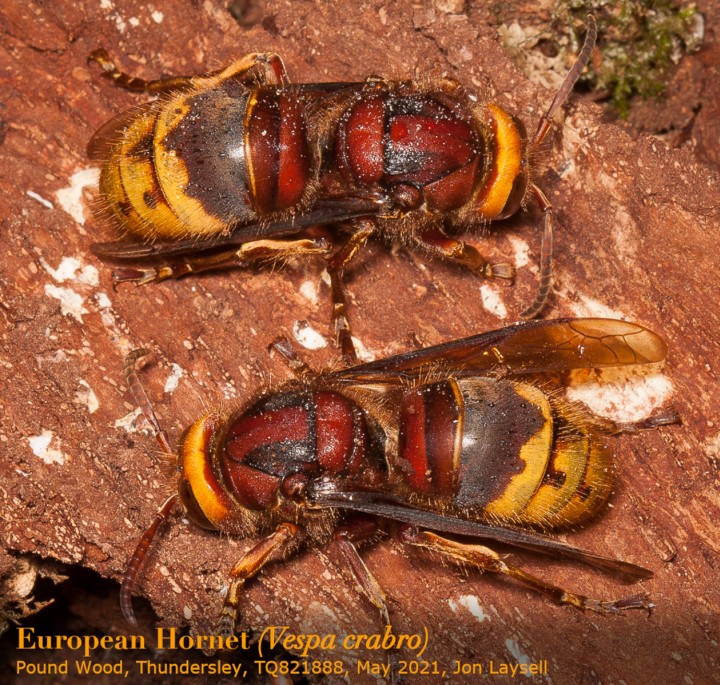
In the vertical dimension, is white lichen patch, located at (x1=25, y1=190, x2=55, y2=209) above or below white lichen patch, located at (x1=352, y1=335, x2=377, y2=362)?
above

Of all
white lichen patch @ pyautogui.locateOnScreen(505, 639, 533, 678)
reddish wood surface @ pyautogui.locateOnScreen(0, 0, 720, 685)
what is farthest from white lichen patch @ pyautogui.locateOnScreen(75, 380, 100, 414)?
white lichen patch @ pyautogui.locateOnScreen(505, 639, 533, 678)

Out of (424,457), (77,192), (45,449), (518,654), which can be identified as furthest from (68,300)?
(518,654)

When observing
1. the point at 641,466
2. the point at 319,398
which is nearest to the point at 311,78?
the point at 319,398

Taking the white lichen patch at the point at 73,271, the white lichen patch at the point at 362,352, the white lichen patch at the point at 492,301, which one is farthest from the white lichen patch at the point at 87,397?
the white lichen patch at the point at 492,301

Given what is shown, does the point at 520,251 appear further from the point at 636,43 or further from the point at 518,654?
the point at 518,654

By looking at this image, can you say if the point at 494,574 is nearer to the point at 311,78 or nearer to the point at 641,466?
the point at 641,466

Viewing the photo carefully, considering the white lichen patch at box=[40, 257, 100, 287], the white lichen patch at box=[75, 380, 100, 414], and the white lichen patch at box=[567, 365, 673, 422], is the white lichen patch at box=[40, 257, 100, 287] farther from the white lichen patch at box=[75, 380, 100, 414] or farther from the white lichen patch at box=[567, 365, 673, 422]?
the white lichen patch at box=[567, 365, 673, 422]

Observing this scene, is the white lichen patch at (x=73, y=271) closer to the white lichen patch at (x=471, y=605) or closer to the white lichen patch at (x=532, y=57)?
the white lichen patch at (x=471, y=605)
